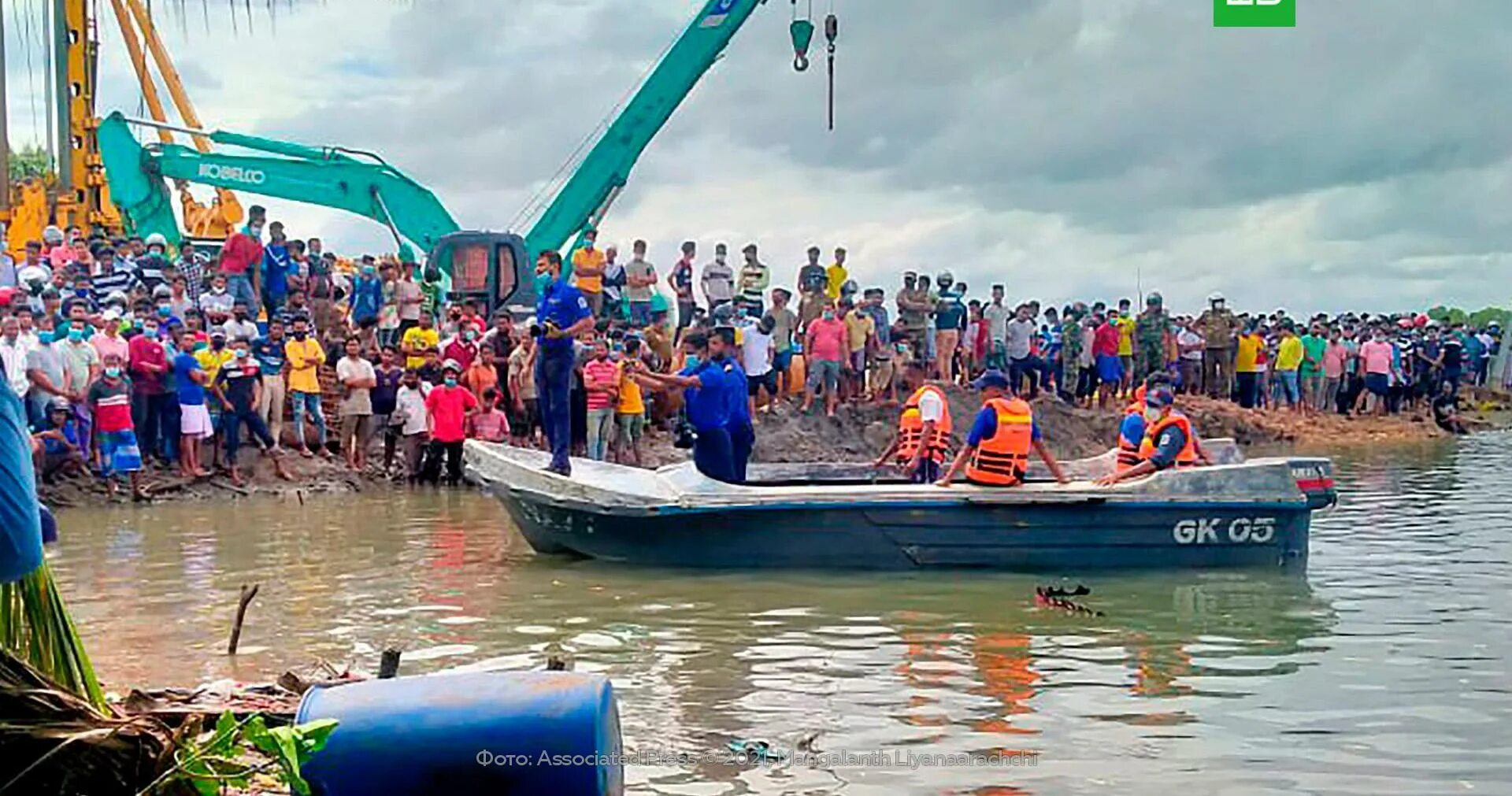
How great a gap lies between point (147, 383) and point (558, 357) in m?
6.45

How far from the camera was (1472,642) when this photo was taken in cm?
970

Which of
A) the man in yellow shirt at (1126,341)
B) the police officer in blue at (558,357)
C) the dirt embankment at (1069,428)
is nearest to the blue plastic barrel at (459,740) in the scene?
the police officer in blue at (558,357)

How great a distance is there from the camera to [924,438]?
1341 centimetres

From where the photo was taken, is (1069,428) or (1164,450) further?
(1069,428)

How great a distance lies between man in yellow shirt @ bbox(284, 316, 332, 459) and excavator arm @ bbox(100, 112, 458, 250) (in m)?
4.42

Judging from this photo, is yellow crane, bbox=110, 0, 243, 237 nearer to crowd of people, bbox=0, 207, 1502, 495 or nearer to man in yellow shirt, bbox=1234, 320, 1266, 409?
crowd of people, bbox=0, 207, 1502, 495

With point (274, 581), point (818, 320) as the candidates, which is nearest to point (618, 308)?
point (818, 320)

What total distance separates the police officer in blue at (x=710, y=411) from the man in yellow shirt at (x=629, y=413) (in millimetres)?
6015

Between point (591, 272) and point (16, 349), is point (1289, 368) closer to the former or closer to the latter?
point (591, 272)

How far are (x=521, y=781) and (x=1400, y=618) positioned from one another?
25.1 feet

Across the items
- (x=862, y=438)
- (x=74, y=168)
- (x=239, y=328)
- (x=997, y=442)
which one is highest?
(x=74, y=168)

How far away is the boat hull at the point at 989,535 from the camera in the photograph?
11859 millimetres

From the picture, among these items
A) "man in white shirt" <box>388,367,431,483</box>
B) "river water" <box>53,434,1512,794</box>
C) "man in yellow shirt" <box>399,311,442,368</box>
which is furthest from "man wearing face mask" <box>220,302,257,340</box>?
"river water" <box>53,434,1512,794</box>

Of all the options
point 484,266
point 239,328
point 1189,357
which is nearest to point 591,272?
point 484,266
